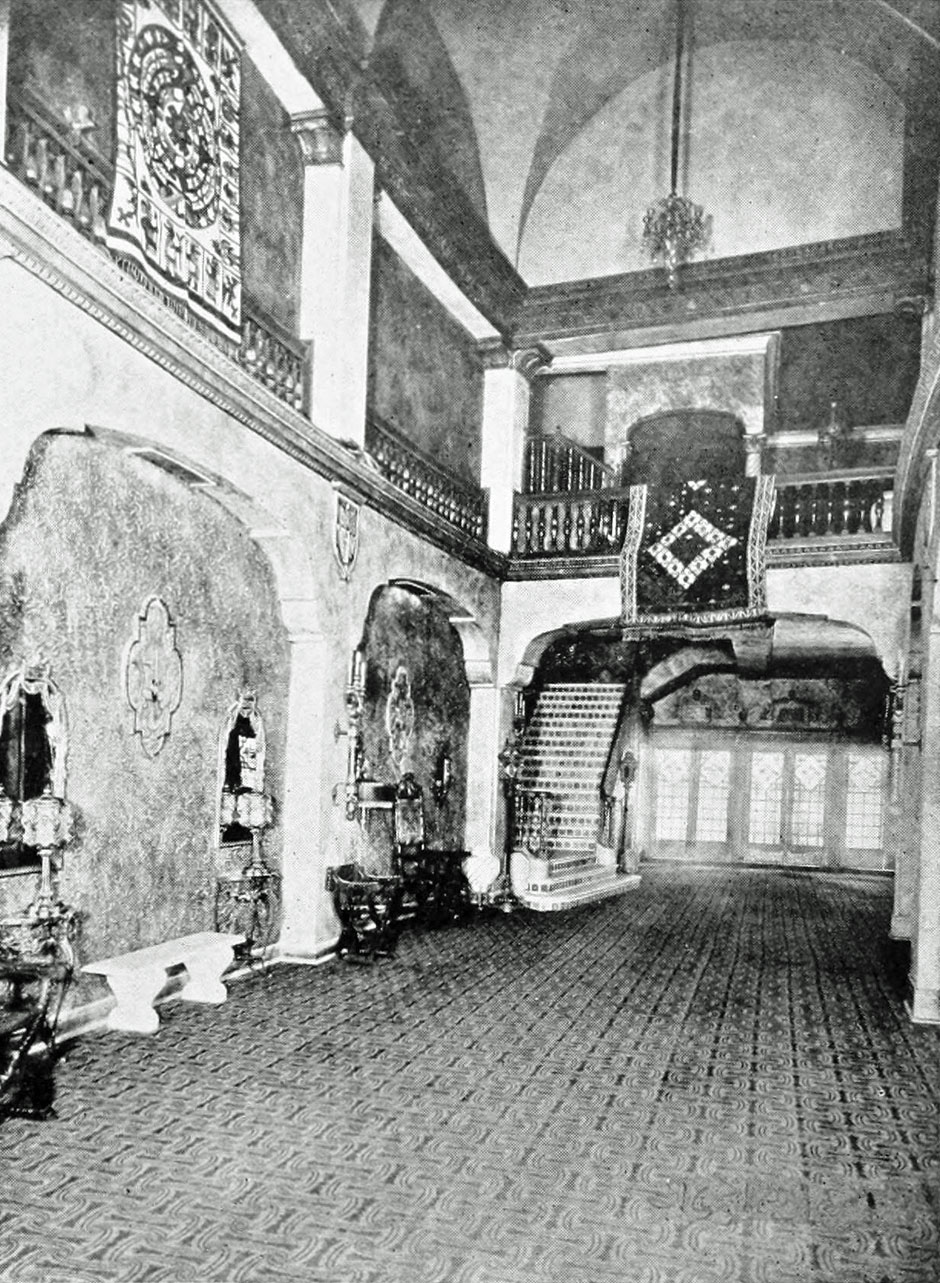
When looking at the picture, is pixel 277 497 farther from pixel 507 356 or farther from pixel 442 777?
pixel 507 356

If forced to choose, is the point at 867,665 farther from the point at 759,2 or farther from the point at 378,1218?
the point at 378,1218

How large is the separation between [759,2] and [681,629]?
22.0 feet

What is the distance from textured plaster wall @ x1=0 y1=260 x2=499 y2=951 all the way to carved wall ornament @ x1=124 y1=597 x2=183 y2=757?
1069 millimetres

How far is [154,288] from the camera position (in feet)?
20.8

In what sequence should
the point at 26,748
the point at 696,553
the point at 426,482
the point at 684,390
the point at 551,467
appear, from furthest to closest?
the point at 684,390 → the point at 551,467 → the point at 696,553 → the point at 426,482 → the point at 26,748

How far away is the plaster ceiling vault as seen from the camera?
10.5 m

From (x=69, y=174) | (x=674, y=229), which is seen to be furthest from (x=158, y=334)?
(x=674, y=229)

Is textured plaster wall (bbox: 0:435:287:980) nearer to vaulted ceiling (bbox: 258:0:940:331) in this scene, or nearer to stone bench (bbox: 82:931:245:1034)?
stone bench (bbox: 82:931:245:1034)

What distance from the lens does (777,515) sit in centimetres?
1166

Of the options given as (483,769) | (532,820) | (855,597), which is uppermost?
(855,597)

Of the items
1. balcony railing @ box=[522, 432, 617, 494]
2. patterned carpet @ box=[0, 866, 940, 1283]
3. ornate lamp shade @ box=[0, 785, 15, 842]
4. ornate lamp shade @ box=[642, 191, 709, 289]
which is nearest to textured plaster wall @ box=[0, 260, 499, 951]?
patterned carpet @ box=[0, 866, 940, 1283]

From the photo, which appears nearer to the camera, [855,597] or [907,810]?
[907,810]

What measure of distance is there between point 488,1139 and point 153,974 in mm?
2454

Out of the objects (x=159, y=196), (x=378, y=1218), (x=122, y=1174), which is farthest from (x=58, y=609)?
(x=378, y=1218)
